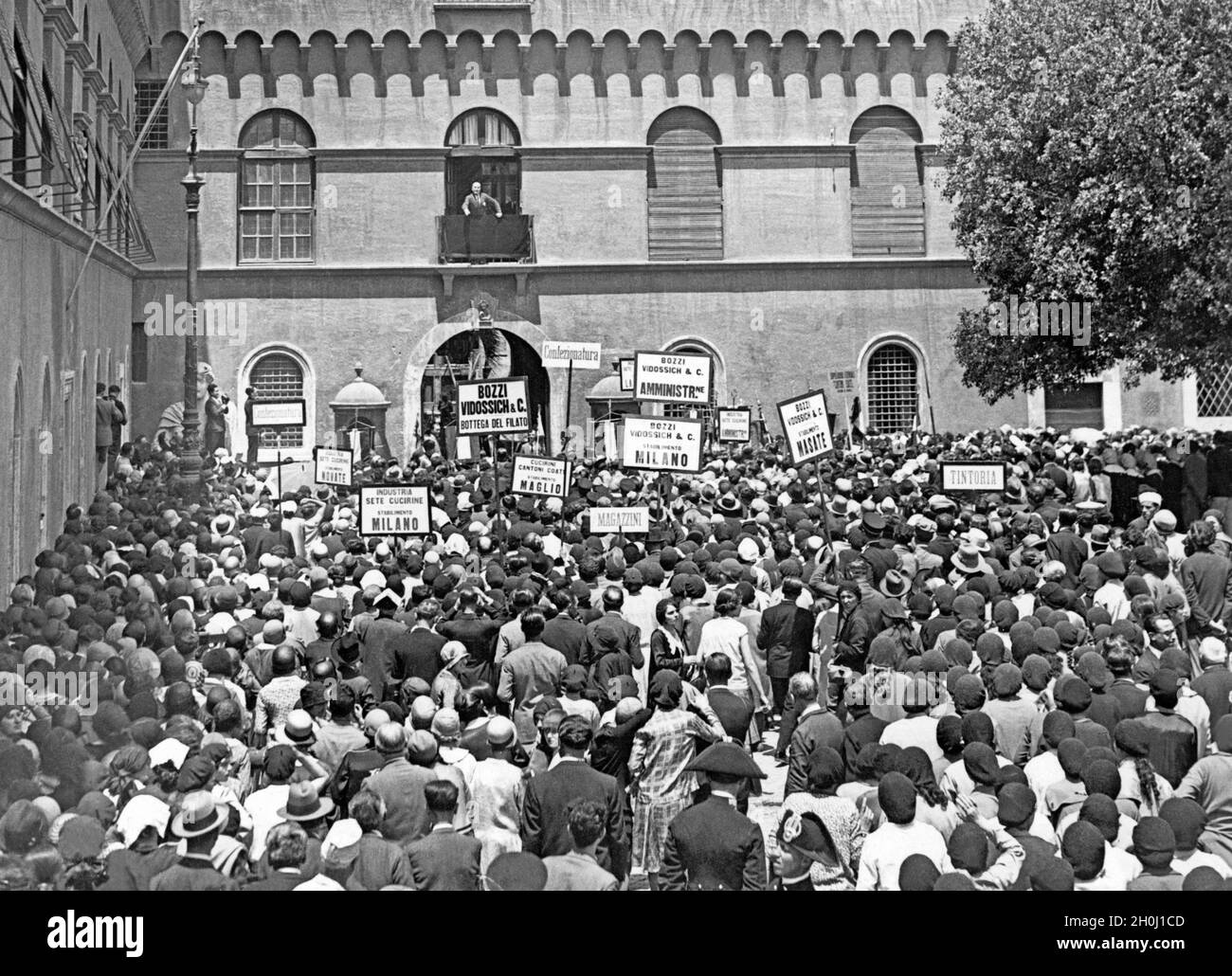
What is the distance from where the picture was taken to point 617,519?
18172 mm

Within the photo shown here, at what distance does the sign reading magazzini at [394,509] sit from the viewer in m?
17.4

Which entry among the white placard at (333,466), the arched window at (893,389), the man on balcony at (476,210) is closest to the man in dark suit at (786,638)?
the white placard at (333,466)

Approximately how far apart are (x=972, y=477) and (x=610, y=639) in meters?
9.03

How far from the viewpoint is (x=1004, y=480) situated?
20734mm

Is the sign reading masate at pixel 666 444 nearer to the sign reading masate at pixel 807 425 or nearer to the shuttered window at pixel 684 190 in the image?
the sign reading masate at pixel 807 425

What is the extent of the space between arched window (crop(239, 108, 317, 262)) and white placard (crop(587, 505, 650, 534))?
21554mm

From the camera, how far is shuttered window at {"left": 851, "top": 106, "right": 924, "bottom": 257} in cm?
3862

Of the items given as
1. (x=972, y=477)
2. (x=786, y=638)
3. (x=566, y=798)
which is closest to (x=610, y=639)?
(x=786, y=638)

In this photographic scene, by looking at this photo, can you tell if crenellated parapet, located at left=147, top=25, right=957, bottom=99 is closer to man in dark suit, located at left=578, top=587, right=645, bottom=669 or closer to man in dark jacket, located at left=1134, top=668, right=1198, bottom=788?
man in dark suit, located at left=578, top=587, right=645, bottom=669

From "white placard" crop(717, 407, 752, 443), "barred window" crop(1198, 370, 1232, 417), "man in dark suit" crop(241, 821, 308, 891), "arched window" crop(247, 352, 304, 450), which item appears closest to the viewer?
"man in dark suit" crop(241, 821, 308, 891)

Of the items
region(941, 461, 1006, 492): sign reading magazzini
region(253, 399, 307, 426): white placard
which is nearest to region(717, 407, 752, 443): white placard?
region(941, 461, 1006, 492): sign reading magazzini

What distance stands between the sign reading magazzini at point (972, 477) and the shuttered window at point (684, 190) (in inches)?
752
